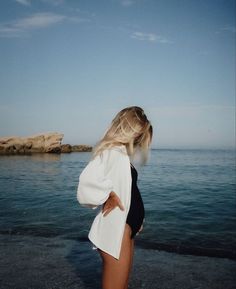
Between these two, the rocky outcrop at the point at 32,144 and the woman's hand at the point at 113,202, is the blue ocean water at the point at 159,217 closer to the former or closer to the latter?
the woman's hand at the point at 113,202

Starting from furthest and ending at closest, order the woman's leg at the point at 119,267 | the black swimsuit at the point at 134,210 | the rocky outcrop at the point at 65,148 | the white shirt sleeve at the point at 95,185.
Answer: the rocky outcrop at the point at 65,148 < the black swimsuit at the point at 134,210 < the woman's leg at the point at 119,267 < the white shirt sleeve at the point at 95,185

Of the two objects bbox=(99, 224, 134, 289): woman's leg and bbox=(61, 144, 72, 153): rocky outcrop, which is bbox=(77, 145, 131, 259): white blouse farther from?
bbox=(61, 144, 72, 153): rocky outcrop

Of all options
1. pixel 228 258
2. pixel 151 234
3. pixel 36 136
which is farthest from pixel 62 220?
pixel 36 136

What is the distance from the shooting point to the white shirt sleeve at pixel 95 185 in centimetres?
278

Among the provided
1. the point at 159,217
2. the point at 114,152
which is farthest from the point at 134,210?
the point at 159,217

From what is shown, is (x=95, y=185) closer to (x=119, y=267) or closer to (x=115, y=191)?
(x=115, y=191)

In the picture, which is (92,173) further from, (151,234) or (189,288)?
(151,234)

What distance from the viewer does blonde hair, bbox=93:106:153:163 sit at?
292 cm

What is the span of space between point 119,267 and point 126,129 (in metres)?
1.32

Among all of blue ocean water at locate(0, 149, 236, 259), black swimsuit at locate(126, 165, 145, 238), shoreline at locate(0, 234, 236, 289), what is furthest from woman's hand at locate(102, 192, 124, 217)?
blue ocean water at locate(0, 149, 236, 259)

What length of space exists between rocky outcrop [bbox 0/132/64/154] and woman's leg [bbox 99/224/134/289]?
6925cm

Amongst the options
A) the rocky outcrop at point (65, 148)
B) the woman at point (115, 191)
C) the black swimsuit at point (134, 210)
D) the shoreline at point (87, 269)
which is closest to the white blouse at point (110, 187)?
the woman at point (115, 191)

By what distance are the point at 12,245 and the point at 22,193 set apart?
10384 millimetres

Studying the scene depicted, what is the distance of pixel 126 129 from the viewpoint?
9.64 feet
